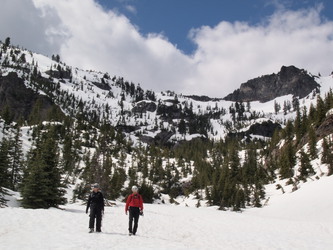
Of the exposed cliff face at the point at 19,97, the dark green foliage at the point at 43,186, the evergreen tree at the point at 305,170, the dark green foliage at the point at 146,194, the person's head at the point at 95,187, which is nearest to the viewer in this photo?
the person's head at the point at 95,187

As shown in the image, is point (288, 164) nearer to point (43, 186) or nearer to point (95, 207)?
→ point (43, 186)

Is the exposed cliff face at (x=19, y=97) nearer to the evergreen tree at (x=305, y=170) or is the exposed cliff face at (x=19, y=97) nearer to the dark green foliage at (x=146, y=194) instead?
the dark green foliage at (x=146, y=194)

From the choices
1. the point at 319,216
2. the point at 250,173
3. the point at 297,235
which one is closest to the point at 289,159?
the point at 250,173

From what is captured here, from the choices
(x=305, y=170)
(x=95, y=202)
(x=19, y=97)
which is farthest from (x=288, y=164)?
(x=19, y=97)

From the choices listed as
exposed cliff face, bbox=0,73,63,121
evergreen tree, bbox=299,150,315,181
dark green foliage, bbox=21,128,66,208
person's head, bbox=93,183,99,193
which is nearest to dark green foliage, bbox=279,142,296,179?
evergreen tree, bbox=299,150,315,181

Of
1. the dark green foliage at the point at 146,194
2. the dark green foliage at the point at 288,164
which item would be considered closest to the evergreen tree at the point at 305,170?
the dark green foliage at the point at 288,164

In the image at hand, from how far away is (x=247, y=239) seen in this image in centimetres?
1839

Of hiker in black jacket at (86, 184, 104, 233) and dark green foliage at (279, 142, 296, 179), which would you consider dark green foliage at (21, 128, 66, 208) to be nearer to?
hiker in black jacket at (86, 184, 104, 233)

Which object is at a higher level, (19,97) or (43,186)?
(19,97)

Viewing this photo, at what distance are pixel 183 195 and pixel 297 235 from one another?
288 feet

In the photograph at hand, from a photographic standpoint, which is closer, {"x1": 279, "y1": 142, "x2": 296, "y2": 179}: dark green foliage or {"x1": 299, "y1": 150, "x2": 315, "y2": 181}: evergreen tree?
{"x1": 299, "y1": 150, "x2": 315, "y2": 181}: evergreen tree

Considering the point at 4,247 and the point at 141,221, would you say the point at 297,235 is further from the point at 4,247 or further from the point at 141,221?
the point at 4,247

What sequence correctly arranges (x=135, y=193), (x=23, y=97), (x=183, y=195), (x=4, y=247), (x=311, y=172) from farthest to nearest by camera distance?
(x=23, y=97)
(x=183, y=195)
(x=311, y=172)
(x=135, y=193)
(x=4, y=247)

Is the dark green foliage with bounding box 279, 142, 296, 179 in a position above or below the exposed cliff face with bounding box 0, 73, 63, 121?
below
